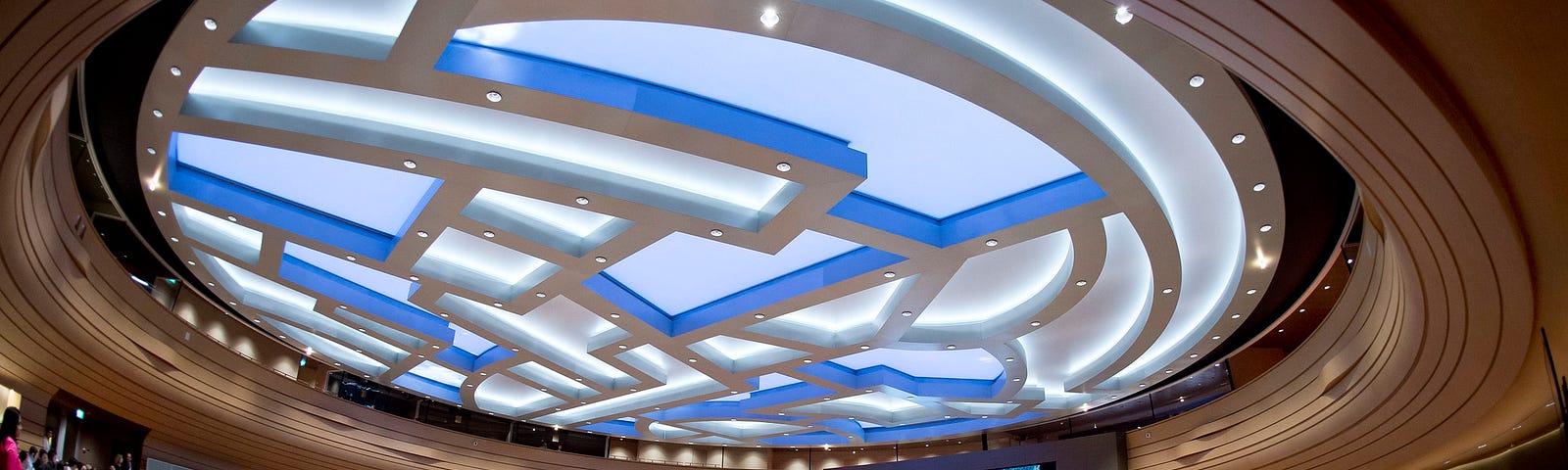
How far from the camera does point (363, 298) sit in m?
11.5

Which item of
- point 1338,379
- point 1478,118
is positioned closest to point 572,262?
point 1478,118

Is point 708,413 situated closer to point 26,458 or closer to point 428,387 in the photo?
point 428,387

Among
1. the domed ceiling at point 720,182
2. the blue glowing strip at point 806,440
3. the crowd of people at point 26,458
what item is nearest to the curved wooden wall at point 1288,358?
the crowd of people at point 26,458

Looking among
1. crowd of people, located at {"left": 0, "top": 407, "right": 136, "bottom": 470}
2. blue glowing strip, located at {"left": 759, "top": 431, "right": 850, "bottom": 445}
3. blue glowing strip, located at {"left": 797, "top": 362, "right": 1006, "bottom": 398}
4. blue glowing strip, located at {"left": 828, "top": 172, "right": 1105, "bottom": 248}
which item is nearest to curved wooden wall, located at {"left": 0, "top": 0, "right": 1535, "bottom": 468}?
crowd of people, located at {"left": 0, "top": 407, "right": 136, "bottom": 470}

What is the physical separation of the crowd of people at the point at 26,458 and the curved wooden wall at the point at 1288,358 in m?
0.73

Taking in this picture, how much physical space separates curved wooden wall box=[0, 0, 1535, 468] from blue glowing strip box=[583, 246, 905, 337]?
4.50 meters

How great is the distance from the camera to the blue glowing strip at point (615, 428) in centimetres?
1809

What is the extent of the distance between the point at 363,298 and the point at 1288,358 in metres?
11.5

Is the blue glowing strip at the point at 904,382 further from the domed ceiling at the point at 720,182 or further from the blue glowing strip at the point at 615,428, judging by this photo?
the blue glowing strip at the point at 615,428

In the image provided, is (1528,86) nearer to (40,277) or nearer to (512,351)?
(40,277)

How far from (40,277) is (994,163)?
8813 millimetres

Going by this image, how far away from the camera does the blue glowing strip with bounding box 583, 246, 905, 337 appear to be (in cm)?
945

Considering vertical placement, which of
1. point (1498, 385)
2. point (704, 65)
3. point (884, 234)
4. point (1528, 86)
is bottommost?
point (1498, 385)

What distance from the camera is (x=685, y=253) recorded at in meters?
10.2
